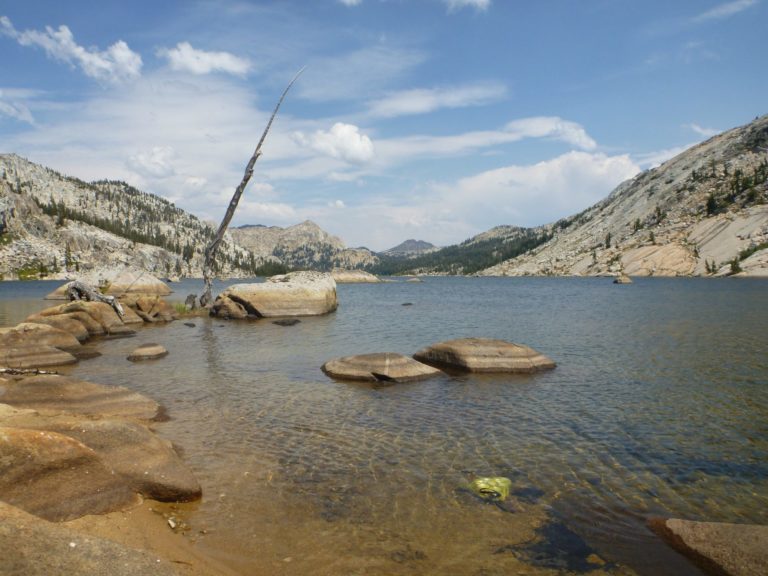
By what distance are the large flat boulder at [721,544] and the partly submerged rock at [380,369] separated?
1132 cm

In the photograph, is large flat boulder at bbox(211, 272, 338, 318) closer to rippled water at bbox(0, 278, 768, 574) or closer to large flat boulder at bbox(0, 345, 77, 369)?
rippled water at bbox(0, 278, 768, 574)

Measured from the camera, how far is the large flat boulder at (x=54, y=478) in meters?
6.71

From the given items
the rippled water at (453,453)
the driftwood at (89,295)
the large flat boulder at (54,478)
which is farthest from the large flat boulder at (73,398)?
the driftwood at (89,295)

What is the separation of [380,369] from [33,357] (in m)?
15.5

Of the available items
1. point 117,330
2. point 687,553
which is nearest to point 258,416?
point 687,553

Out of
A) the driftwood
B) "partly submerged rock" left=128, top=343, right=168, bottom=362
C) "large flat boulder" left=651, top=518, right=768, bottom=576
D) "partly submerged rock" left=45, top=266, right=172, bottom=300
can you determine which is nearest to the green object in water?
"large flat boulder" left=651, top=518, right=768, bottom=576

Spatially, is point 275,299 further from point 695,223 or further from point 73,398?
point 695,223

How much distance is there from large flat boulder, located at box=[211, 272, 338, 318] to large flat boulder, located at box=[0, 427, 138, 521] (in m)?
34.5

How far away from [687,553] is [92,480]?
9167 mm

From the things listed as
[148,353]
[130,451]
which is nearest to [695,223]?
[148,353]

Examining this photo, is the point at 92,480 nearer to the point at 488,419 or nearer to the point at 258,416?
the point at 258,416

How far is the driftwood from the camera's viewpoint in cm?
3741

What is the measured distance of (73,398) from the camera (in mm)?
13047

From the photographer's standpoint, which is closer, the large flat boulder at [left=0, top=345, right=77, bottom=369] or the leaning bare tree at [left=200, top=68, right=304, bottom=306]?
the large flat boulder at [left=0, top=345, right=77, bottom=369]
